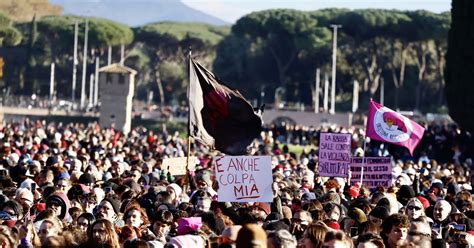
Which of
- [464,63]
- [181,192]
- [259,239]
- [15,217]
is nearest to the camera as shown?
[259,239]

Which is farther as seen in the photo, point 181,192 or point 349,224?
point 181,192

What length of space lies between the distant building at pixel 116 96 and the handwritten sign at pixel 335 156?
138ft

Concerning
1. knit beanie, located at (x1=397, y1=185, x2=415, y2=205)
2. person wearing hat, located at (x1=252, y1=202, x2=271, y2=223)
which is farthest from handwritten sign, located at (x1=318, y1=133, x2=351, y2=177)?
person wearing hat, located at (x1=252, y1=202, x2=271, y2=223)

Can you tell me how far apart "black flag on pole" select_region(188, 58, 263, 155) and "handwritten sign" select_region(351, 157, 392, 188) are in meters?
2.08

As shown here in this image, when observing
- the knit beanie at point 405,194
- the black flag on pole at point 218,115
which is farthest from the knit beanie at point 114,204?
the knit beanie at point 405,194

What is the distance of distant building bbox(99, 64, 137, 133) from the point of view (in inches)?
2398

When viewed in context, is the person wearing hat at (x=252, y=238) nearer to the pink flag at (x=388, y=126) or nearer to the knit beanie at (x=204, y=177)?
the knit beanie at (x=204, y=177)

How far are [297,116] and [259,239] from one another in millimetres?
72076

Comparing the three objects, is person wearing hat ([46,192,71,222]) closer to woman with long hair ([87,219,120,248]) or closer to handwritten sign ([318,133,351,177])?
woman with long hair ([87,219,120,248])

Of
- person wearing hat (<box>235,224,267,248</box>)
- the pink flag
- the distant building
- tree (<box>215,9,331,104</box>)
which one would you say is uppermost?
tree (<box>215,9,331,104</box>)

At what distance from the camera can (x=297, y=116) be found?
7919 cm

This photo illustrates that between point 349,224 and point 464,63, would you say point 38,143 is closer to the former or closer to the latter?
point 464,63

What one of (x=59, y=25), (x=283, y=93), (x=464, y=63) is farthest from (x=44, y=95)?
(x=464, y=63)

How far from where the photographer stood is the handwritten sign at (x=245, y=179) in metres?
13.4
